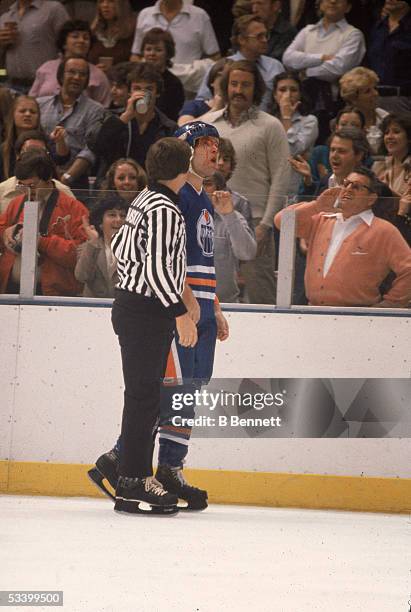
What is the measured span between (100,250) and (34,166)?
651 mm

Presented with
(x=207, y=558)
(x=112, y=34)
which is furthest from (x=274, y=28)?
(x=207, y=558)

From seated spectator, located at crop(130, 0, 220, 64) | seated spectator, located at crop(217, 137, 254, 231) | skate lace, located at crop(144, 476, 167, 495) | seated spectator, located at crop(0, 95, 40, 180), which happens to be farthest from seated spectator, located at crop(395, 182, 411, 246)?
seated spectator, located at crop(130, 0, 220, 64)

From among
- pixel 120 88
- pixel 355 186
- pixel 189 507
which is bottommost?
pixel 189 507

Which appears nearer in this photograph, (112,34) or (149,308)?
(149,308)

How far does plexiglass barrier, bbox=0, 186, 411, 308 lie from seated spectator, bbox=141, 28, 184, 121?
181 centimetres

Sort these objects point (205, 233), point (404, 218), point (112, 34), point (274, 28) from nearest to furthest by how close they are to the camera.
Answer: point (205, 233), point (404, 218), point (274, 28), point (112, 34)

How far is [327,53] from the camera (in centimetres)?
746

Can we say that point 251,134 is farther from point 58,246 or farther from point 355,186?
point 58,246

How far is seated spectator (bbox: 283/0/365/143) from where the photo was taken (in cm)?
736

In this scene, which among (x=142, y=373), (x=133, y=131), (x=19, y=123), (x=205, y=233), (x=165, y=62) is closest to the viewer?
(x=142, y=373)

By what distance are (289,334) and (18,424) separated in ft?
4.27

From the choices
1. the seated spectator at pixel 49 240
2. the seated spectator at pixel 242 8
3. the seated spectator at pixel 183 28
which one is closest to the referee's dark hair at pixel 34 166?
the seated spectator at pixel 49 240

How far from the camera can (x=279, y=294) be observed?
5.52 meters

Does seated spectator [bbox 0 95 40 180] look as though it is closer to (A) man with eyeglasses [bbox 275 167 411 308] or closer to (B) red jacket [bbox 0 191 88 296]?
(B) red jacket [bbox 0 191 88 296]
